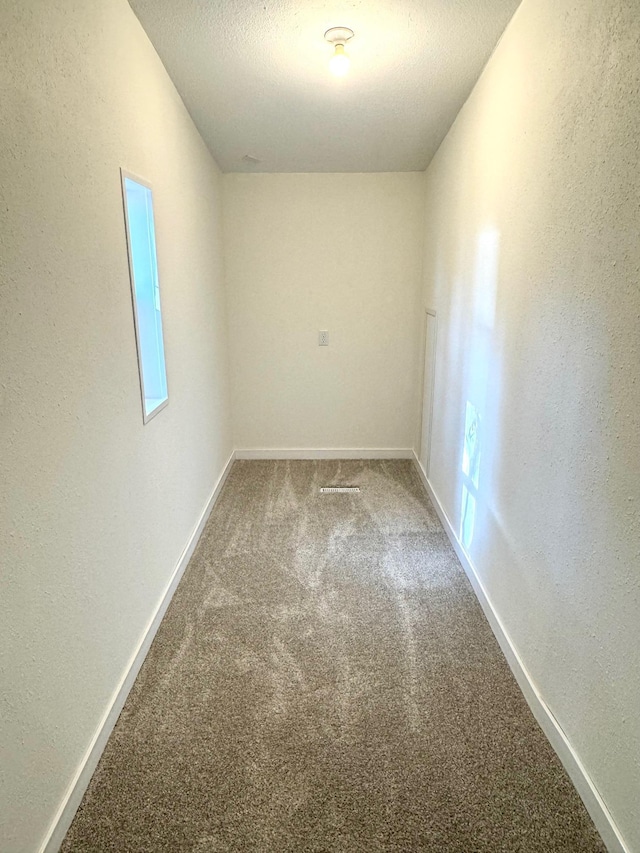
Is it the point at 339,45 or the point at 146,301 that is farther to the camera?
the point at 146,301

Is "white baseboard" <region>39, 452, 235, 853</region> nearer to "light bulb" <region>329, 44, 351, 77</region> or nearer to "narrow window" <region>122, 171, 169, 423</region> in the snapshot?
"narrow window" <region>122, 171, 169, 423</region>

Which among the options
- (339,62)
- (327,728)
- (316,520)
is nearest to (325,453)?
(316,520)

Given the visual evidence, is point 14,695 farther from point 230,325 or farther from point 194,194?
point 230,325

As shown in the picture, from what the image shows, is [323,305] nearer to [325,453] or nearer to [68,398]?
[325,453]

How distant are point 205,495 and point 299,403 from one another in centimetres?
136

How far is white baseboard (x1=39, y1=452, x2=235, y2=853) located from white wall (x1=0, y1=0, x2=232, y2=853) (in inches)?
1.5

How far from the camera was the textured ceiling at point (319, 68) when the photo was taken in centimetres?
182

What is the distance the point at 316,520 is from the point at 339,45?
2420 millimetres

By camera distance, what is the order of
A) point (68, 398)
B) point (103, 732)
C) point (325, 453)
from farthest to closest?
point (325, 453)
point (103, 732)
point (68, 398)

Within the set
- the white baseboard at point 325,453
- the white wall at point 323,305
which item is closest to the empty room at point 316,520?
the white wall at point 323,305

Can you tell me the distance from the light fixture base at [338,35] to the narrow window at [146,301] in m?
0.92

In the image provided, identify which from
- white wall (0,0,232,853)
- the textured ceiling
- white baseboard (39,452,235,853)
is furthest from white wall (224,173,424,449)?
white baseboard (39,452,235,853)

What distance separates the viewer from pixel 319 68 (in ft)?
7.25

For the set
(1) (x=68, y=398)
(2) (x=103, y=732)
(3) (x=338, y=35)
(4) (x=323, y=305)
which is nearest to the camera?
(1) (x=68, y=398)
